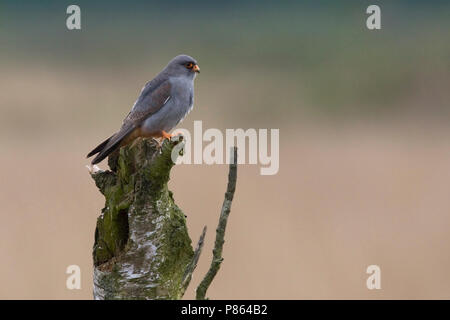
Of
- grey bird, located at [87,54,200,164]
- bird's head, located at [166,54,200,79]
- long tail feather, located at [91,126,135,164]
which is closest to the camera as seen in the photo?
long tail feather, located at [91,126,135,164]

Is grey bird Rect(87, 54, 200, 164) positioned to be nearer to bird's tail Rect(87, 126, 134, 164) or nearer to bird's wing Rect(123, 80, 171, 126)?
bird's wing Rect(123, 80, 171, 126)

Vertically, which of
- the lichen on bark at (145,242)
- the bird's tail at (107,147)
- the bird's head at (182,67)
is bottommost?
the lichen on bark at (145,242)

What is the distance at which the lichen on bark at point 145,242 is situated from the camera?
430 centimetres

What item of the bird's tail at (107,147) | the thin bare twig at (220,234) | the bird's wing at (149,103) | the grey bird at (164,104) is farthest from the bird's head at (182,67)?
the thin bare twig at (220,234)

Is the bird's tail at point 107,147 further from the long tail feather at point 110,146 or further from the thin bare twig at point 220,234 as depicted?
the thin bare twig at point 220,234

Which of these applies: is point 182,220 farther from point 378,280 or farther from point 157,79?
point 378,280

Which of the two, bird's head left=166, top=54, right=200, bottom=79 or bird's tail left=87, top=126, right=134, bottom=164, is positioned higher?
bird's head left=166, top=54, right=200, bottom=79

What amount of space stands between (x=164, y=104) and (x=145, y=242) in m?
2.68

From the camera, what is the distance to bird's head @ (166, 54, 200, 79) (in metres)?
7.07

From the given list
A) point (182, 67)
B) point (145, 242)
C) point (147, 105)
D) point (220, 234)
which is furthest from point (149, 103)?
point (220, 234)

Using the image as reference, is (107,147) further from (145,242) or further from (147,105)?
(145,242)

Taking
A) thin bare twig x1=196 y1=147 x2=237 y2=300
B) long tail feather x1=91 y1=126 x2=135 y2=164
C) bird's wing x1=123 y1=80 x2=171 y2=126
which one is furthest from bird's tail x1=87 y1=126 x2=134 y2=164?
thin bare twig x1=196 y1=147 x2=237 y2=300

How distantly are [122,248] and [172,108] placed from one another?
2386mm

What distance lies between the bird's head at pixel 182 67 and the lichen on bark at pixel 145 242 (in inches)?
99.7
